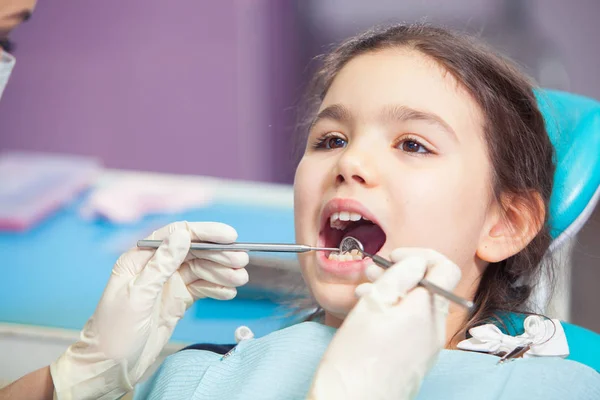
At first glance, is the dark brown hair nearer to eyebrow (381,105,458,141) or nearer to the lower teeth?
eyebrow (381,105,458,141)

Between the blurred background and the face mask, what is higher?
the face mask

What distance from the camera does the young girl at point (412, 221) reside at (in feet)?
3.51

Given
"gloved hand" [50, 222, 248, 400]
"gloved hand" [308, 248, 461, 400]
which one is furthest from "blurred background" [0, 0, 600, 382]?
"gloved hand" [308, 248, 461, 400]

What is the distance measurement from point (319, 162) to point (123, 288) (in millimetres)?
419

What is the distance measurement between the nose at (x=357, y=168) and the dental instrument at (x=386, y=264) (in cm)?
11

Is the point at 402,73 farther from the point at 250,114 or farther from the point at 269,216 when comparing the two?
the point at 250,114

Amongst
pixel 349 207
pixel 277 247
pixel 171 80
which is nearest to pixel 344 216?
pixel 349 207

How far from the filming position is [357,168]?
48.4 inches

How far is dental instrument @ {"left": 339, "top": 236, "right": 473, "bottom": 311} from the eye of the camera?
0.92 metres

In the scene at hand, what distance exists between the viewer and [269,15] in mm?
3605

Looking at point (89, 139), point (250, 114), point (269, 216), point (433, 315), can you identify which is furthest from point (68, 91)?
point (433, 315)

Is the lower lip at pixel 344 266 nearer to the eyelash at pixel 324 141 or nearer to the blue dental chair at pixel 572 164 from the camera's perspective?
the eyelash at pixel 324 141

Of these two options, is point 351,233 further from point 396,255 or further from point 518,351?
point 518,351

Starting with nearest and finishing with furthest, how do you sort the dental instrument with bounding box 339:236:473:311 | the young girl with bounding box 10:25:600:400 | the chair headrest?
the dental instrument with bounding box 339:236:473:311 → the young girl with bounding box 10:25:600:400 → the chair headrest
